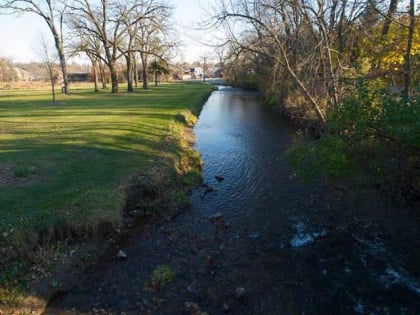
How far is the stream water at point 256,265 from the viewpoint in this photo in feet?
17.6

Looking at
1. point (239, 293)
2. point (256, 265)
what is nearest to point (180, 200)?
Answer: point (256, 265)

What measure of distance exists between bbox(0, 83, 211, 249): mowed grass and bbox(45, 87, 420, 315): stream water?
1.50 metres

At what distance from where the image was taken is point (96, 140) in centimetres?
1272

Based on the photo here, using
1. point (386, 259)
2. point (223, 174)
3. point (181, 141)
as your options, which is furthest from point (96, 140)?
point (386, 259)

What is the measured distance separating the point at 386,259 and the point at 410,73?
6.56 meters

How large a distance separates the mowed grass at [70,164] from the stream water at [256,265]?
58.9 inches

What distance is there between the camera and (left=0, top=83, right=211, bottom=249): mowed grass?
687 cm

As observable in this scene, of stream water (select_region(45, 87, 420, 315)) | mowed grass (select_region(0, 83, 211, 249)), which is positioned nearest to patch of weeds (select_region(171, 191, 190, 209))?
stream water (select_region(45, 87, 420, 315))

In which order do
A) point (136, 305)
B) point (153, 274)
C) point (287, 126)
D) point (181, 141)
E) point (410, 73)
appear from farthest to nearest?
point (287, 126) < point (181, 141) < point (410, 73) < point (153, 274) < point (136, 305)

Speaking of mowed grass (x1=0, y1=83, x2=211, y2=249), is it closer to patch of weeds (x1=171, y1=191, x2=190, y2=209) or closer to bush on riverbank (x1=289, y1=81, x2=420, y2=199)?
patch of weeds (x1=171, y1=191, x2=190, y2=209)

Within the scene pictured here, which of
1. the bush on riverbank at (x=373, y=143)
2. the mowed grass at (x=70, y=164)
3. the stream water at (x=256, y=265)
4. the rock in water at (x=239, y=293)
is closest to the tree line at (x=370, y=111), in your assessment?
the bush on riverbank at (x=373, y=143)

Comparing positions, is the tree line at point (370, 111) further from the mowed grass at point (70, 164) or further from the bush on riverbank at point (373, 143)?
the mowed grass at point (70, 164)

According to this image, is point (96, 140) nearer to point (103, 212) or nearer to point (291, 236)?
point (103, 212)

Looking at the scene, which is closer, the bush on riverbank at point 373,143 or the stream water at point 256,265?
the stream water at point 256,265
